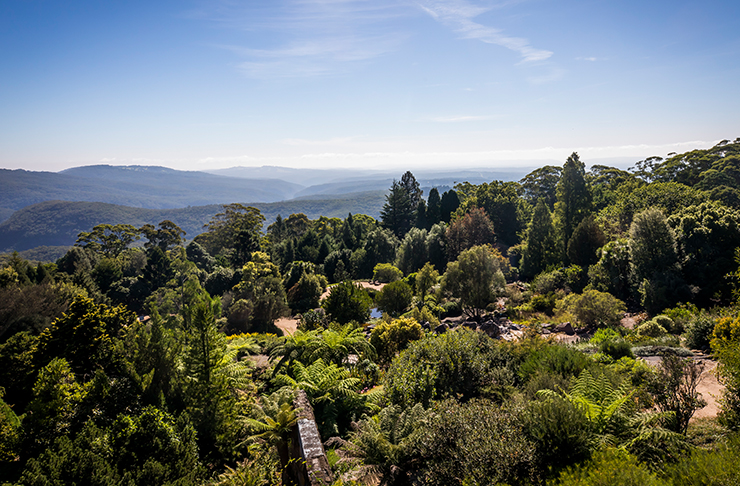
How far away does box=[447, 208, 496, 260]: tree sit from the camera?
31.8 meters

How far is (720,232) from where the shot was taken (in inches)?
663

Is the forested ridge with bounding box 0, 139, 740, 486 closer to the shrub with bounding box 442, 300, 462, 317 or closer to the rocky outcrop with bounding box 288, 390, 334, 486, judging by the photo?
the rocky outcrop with bounding box 288, 390, 334, 486

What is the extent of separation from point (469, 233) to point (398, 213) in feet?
60.7

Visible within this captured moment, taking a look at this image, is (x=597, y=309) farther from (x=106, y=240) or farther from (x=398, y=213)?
(x=106, y=240)

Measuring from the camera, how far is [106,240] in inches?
1794

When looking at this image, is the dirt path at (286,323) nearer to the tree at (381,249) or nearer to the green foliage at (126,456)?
the tree at (381,249)

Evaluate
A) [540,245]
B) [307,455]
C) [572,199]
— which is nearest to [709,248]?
[540,245]

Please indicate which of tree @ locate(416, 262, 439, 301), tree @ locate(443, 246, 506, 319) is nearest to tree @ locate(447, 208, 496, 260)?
tree @ locate(416, 262, 439, 301)

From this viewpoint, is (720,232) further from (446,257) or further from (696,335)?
(446,257)

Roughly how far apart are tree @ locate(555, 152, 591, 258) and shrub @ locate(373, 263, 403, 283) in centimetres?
1437

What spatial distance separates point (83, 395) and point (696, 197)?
3667 cm

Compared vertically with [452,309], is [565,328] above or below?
above

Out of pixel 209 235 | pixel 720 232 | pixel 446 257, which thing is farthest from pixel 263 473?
pixel 209 235

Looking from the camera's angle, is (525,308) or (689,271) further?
(525,308)
